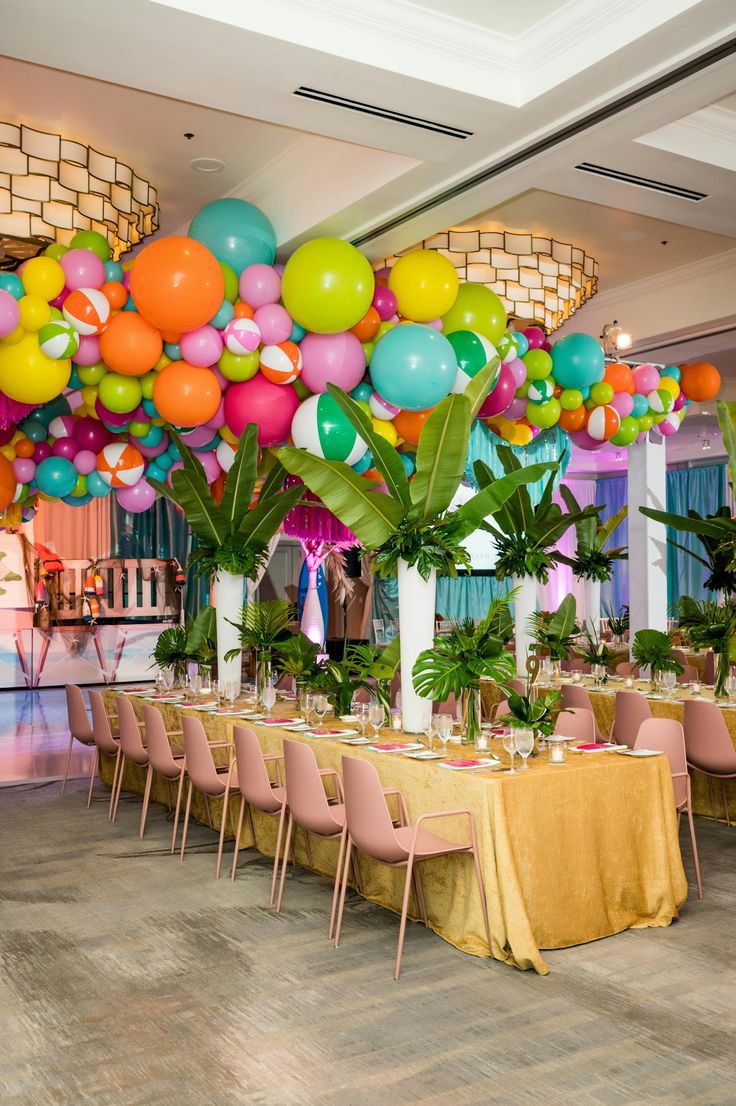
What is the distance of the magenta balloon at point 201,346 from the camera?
21.3ft

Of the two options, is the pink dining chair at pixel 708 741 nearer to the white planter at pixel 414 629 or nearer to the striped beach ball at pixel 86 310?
the white planter at pixel 414 629

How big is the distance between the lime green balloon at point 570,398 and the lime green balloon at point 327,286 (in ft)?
8.65

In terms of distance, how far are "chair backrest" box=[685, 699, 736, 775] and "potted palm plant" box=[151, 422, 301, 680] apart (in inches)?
121

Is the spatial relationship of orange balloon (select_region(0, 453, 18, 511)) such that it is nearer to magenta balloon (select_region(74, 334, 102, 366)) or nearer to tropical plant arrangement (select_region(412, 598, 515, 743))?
magenta balloon (select_region(74, 334, 102, 366))

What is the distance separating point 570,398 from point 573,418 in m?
Result: 0.29

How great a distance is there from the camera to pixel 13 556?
15930mm

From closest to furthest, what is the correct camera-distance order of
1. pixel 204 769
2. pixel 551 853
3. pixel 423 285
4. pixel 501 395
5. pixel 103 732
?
1. pixel 551 853
2. pixel 204 769
3. pixel 423 285
4. pixel 103 732
5. pixel 501 395

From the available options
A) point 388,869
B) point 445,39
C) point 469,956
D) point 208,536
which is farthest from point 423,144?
point 469,956

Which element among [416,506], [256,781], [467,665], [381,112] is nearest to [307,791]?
[256,781]

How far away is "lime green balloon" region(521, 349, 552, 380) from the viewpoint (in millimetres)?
8289

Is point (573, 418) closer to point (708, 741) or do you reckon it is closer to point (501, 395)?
point (501, 395)

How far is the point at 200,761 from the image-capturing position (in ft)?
18.8

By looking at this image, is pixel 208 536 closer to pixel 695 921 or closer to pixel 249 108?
pixel 249 108

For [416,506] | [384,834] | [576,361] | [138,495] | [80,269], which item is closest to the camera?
[384,834]
